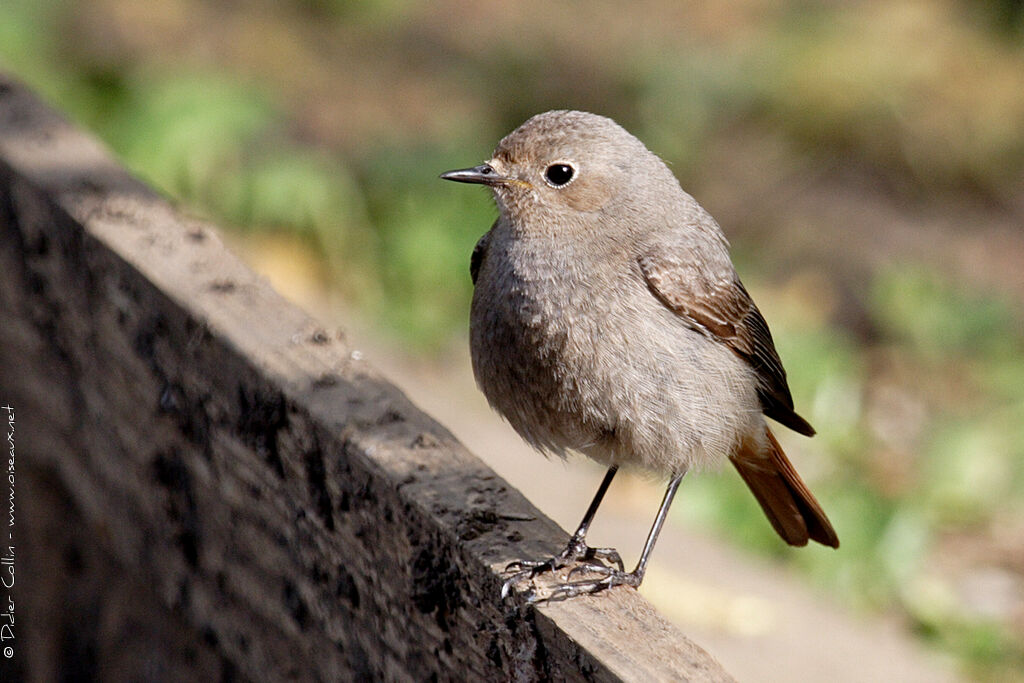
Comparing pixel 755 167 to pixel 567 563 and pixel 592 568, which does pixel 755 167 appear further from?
pixel 567 563

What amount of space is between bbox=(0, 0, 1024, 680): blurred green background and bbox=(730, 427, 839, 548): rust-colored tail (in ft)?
4.97

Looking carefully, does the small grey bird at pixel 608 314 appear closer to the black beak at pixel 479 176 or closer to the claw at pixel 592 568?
the black beak at pixel 479 176

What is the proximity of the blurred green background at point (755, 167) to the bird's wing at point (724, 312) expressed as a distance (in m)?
1.62

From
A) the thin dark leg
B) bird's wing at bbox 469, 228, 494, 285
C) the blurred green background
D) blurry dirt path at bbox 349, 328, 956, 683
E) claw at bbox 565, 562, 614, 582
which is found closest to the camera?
claw at bbox 565, 562, 614, 582

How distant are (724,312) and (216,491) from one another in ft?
4.83

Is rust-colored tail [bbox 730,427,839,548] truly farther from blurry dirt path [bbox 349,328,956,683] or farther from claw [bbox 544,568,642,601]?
claw [bbox 544,568,642,601]

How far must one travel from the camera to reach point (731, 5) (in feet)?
34.0

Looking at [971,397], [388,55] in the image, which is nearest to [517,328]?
[971,397]

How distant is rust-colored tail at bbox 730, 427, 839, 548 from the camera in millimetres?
3846

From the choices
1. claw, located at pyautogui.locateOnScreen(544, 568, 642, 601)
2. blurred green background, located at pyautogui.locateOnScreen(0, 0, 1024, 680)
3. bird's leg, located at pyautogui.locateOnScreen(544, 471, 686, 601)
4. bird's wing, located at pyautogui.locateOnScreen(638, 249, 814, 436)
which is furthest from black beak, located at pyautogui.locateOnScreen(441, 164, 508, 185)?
blurred green background, located at pyautogui.locateOnScreen(0, 0, 1024, 680)

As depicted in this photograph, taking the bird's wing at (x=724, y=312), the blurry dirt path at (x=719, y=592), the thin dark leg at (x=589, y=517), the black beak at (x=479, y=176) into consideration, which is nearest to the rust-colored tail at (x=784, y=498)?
the bird's wing at (x=724, y=312)

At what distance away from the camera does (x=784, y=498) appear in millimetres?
3867

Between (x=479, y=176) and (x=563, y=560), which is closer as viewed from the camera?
(x=563, y=560)

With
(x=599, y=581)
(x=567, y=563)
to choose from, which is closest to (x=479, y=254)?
(x=567, y=563)
